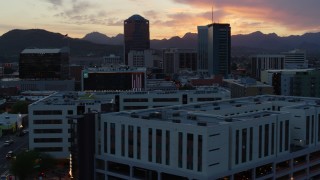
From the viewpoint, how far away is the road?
49.4 m

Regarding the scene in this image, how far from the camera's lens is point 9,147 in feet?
197

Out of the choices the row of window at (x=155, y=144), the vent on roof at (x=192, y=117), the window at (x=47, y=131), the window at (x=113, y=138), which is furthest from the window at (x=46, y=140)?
the vent on roof at (x=192, y=117)

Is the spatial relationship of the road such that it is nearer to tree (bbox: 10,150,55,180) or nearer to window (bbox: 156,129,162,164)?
tree (bbox: 10,150,55,180)

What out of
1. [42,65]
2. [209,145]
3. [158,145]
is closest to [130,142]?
[158,145]

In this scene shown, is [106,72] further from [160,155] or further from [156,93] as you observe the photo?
[160,155]

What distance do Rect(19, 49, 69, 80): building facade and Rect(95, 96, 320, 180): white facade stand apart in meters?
95.3

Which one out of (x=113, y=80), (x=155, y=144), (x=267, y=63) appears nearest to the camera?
(x=155, y=144)

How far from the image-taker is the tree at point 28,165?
1667 inches

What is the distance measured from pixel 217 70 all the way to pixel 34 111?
138589mm

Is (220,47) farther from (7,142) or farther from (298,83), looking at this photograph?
(7,142)

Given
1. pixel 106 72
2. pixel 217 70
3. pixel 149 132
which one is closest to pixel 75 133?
pixel 149 132

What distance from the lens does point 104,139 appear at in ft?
125

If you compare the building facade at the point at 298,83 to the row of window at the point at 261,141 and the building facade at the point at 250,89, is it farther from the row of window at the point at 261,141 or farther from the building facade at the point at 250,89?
the row of window at the point at 261,141

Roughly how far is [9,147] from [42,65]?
7535 cm
